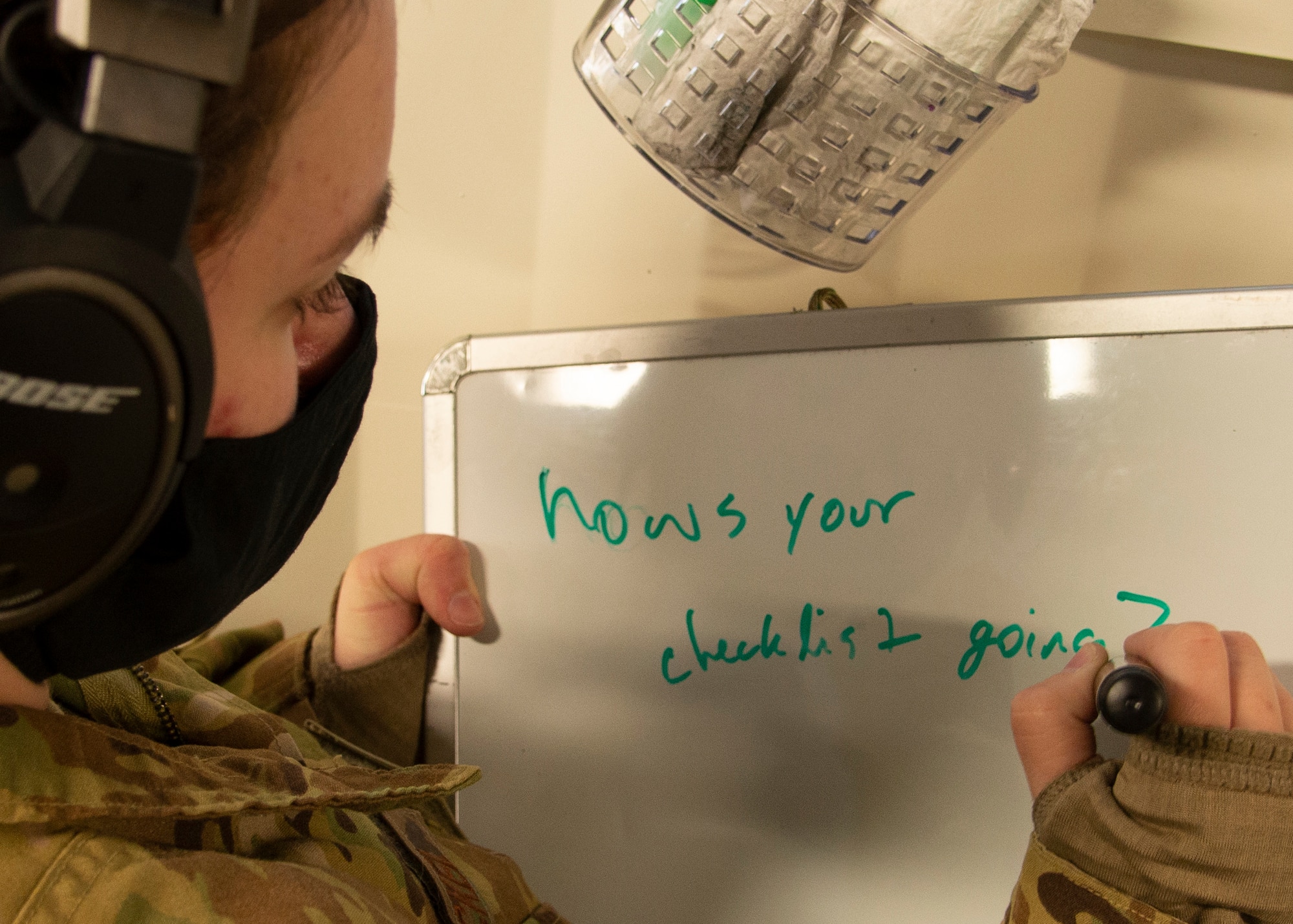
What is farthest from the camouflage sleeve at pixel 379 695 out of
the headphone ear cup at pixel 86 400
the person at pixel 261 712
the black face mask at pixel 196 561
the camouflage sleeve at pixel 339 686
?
the headphone ear cup at pixel 86 400

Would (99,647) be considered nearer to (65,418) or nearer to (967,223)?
(65,418)

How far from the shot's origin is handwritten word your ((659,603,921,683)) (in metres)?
0.53

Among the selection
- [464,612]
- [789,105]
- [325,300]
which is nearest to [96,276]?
[325,300]

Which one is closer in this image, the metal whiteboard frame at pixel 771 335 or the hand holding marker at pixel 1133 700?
the hand holding marker at pixel 1133 700

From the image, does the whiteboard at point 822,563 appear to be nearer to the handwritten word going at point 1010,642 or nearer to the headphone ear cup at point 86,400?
the handwritten word going at point 1010,642

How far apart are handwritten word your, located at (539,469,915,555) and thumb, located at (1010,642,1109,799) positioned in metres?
0.16

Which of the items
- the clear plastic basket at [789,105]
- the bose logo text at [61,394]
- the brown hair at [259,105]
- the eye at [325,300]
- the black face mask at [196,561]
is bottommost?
the black face mask at [196,561]

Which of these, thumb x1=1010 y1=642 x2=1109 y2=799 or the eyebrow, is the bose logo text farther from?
thumb x1=1010 y1=642 x2=1109 y2=799

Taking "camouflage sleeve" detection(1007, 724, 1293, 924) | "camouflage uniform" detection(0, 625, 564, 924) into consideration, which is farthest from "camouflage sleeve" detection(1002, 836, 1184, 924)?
"camouflage uniform" detection(0, 625, 564, 924)

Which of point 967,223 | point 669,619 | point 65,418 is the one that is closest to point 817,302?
point 967,223

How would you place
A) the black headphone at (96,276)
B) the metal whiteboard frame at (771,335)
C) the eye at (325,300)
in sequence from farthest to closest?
1. the metal whiteboard frame at (771,335)
2. the eye at (325,300)
3. the black headphone at (96,276)

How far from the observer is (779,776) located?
0.56 metres

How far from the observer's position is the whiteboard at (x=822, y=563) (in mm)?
478

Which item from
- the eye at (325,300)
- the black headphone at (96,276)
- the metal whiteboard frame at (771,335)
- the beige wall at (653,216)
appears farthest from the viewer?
the beige wall at (653,216)
